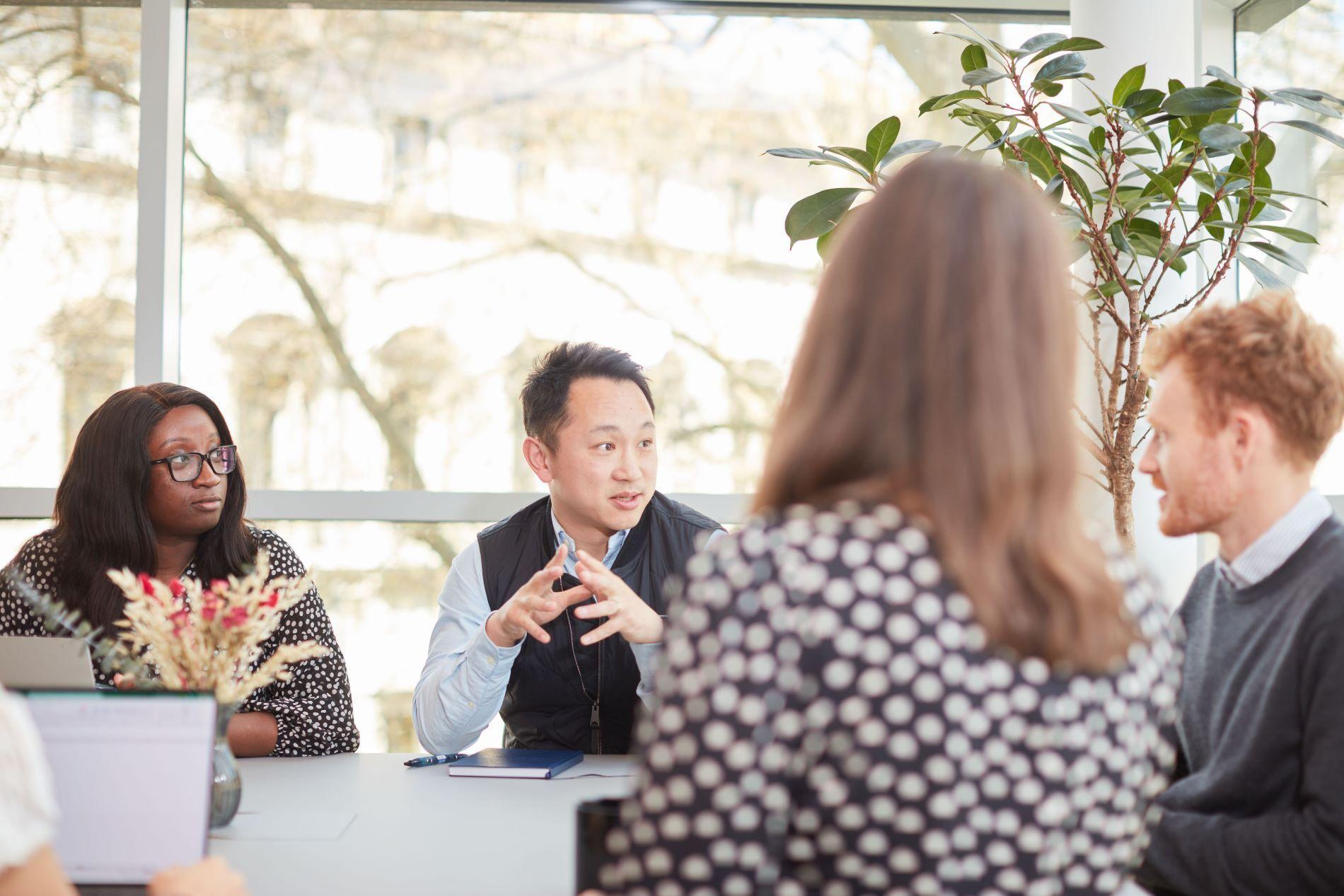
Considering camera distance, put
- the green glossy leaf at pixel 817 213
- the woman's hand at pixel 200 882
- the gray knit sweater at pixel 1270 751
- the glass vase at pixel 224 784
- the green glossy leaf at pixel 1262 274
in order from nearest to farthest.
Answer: the woman's hand at pixel 200 882 < the gray knit sweater at pixel 1270 751 < the glass vase at pixel 224 784 < the green glossy leaf at pixel 1262 274 < the green glossy leaf at pixel 817 213

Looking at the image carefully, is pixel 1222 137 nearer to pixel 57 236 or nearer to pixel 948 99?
pixel 948 99

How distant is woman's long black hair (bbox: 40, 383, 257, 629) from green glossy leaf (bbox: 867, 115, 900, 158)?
1607 millimetres

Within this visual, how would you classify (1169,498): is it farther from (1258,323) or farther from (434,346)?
(434,346)

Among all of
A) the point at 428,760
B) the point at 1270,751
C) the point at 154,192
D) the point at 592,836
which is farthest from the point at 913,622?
the point at 154,192

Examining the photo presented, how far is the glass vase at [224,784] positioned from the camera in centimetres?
161

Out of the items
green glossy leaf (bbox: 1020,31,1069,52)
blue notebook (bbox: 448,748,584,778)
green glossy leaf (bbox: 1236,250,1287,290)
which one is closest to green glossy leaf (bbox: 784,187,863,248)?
green glossy leaf (bbox: 1020,31,1069,52)

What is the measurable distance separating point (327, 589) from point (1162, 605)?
10.2 feet

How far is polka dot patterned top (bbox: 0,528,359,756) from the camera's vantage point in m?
2.16

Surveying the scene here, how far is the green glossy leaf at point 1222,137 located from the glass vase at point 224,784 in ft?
6.85

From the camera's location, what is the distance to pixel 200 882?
1.21m

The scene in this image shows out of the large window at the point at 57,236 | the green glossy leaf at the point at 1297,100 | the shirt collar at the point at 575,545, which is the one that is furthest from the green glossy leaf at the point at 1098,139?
the large window at the point at 57,236

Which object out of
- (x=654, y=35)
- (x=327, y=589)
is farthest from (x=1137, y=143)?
(x=327, y=589)

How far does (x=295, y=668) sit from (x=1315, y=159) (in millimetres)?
3119

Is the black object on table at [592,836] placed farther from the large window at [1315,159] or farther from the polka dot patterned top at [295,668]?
the large window at [1315,159]
